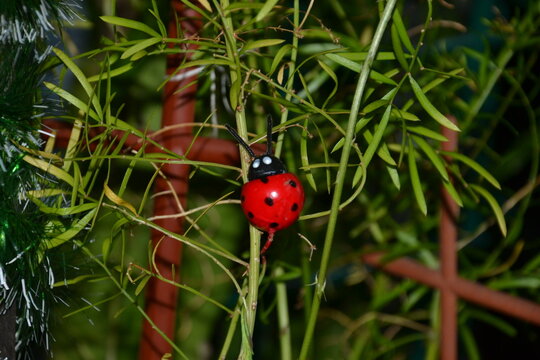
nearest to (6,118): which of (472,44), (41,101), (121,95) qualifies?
(41,101)

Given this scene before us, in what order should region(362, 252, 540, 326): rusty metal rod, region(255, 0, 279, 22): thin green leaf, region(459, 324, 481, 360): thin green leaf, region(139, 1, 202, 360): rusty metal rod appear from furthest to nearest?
region(459, 324, 481, 360): thin green leaf → region(362, 252, 540, 326): rusty metal rod → region(139, 1, 202, 360): rusty metal rod → region(255, 0, 279, 22): thin green leaf

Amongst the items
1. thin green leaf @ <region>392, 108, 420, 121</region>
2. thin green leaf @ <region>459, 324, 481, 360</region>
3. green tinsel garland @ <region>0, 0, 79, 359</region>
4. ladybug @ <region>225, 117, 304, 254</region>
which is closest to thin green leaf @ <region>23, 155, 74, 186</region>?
green tinsel garland @ <region>0, 0, 79, 359</region>

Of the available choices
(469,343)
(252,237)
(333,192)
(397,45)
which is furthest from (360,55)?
(469,343)

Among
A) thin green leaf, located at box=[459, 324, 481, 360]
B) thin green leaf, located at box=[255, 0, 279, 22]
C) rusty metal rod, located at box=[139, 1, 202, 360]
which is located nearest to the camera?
thin green leaf, located at box=[255, 0, 279, 22]

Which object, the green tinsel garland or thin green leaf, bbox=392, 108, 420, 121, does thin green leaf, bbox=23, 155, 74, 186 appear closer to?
the green tinsel garland

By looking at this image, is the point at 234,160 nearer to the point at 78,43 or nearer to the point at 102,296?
the point at 102,296

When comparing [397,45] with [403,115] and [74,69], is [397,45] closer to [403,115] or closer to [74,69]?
[403,115]
